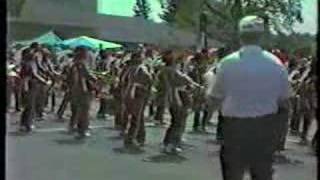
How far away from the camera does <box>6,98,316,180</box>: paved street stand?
6.92 metres

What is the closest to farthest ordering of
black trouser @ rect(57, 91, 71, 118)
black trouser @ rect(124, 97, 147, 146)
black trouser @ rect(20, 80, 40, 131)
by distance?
1. black trouser @ rect(124, 97, 147, 146)
2. black trouser @ rect(20, 80, 40, 131)
3. black trouser @ rect(57, 91, 71, 118)

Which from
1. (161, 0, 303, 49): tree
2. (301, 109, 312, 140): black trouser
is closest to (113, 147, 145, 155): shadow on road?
(301, 109, 312, 140): black trouser

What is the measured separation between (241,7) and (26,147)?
3.79m

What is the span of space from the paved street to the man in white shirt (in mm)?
2063

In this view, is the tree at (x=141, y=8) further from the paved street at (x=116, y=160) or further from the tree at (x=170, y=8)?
the paved street at (x=116, y=160)

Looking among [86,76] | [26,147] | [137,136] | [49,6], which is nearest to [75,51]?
[86,76]

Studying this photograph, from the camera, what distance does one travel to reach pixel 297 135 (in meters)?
8.73

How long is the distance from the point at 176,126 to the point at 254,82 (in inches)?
214

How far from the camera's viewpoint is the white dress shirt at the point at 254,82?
3814 millimetres

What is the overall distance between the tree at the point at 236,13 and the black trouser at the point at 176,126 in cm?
378

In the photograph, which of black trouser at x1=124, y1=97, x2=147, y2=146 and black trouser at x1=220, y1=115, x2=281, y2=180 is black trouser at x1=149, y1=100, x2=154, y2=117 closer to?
black trouser at x1=124, y1=97, x2=147, y2=146

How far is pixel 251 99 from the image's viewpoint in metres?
3.83

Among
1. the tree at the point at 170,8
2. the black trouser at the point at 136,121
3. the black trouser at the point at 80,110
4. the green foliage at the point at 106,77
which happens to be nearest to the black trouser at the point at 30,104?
the black trouser at the point at 80,110

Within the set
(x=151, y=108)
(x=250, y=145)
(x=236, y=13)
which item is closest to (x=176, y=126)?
Answer: (x=151, y=108)
